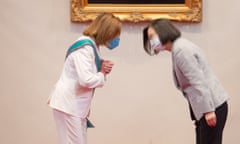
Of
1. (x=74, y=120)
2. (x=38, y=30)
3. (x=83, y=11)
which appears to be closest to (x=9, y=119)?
(x=38, y=30)

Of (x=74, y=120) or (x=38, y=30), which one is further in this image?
(x=38, y=30)

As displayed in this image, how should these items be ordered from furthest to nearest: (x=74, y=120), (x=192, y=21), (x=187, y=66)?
(x=192, y=21), (x=74, y=120), (x=187, y=66)

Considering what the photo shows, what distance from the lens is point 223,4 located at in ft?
11.2

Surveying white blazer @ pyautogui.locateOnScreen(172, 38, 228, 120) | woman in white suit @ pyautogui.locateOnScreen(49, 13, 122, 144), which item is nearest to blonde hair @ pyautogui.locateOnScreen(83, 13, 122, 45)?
woman in white suit @ pyautogui.locateOnScreen(49, 13, 122, 144)

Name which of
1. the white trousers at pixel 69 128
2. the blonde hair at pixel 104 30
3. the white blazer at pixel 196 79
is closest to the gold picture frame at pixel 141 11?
the blonde hair at pixel 104 30

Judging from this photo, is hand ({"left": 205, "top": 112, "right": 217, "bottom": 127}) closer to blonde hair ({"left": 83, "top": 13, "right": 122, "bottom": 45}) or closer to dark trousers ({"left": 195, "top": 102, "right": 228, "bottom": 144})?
dark trousers ({"left": 195, "top": 102, "right": 228, "bottom": 144})

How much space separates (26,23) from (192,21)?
132 centimetres

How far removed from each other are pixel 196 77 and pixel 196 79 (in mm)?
11

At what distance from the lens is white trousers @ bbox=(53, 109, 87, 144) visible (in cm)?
241

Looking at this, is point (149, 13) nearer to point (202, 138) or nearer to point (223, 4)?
point (223, 4)

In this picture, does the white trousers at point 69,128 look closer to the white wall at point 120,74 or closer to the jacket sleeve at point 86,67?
the jacket sleeve at point 86,67

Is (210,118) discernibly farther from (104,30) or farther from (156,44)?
(104,30)

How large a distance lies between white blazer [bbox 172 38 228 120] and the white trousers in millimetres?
621

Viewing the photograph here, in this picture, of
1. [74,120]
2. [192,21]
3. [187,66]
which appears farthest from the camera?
[192,21]
